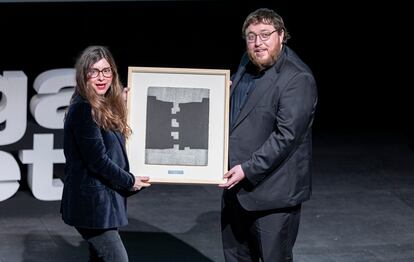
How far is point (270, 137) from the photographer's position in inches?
203

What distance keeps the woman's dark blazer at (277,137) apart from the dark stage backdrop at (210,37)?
7.04 m

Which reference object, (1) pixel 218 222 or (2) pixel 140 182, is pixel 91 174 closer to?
(2) pixel 140 182

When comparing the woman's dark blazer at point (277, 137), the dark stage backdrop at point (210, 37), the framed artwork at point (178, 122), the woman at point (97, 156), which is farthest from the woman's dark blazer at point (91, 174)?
the dark stage backdrop at point (210, 37)

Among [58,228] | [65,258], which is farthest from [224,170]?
[58,228]

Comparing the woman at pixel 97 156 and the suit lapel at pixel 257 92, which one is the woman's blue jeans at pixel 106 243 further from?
the suit lapel at pixel 257 92

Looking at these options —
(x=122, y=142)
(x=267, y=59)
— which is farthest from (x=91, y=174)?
(x=267, y=59)

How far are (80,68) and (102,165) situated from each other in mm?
490

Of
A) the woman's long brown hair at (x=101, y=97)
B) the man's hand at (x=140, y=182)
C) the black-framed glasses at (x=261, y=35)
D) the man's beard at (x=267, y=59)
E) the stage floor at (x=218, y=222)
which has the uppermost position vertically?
the black-framed glasses at (x=261, y=35)

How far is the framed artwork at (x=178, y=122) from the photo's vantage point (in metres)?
5.37

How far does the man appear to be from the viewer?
5098 mm

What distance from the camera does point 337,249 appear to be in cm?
693

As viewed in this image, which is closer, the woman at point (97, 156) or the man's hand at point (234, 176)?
the woman at point (97, 156)

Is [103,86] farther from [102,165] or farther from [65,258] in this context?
[65,258]

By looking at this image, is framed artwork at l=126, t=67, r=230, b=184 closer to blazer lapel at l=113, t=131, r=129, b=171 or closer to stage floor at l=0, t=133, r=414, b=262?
blazer lapel at l=113, t=131, r=129, b=171
